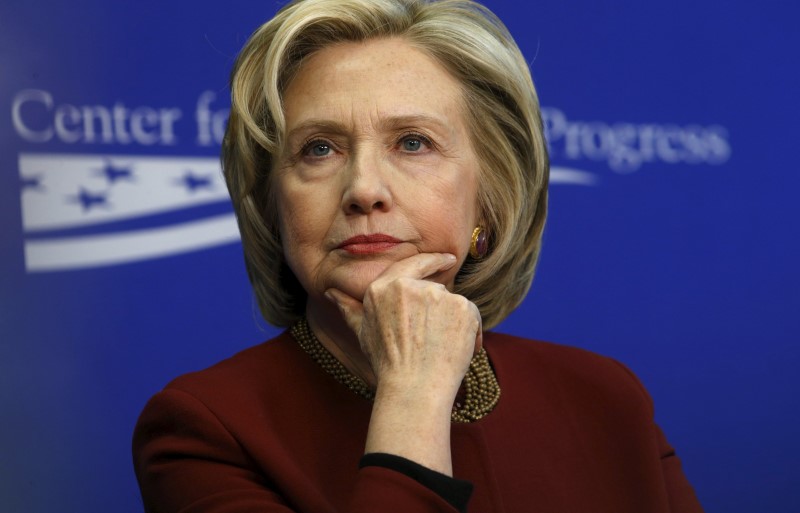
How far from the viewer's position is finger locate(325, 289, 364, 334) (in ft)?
5.28

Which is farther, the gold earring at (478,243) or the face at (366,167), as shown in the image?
the gold earring at (478,243)

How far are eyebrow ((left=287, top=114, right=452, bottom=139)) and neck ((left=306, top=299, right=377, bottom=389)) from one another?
0.26 metres

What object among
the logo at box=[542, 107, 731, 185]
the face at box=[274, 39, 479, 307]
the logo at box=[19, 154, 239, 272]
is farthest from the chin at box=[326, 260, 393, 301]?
the logo at box=[542, 107, 731, 185]

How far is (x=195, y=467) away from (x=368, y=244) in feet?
1.30

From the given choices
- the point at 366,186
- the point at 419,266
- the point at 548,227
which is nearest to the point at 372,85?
the point at 366,186

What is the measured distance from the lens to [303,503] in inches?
58.7

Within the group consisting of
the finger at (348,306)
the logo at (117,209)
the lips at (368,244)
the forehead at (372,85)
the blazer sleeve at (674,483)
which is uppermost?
the logo at (117,209)

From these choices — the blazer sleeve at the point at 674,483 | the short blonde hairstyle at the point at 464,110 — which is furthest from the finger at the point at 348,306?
the blazer sleeve at the point at 674,483

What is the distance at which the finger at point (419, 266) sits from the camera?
1584 millimetres

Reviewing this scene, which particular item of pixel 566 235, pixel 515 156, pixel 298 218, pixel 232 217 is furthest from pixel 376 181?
pixel 566 235

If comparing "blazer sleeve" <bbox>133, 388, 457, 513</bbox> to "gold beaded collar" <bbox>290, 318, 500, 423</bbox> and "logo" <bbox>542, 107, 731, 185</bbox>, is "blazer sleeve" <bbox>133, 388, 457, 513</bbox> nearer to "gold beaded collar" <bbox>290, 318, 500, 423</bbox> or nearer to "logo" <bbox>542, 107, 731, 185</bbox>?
"gold beaded collar" <bbox>290, 318, 500, 423</bbox>

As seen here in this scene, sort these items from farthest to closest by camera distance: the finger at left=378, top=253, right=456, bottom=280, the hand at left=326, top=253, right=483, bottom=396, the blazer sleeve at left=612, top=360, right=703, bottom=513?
the blazer sleeve at left=612, top=360, right=703, bottom=513 → the finger at left=378, top=253, right=456, bottom=280 → the hand at left=326, top=253, right=483, bottom=396

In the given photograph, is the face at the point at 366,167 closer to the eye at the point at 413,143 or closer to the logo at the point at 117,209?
the eye at the point at 413,143

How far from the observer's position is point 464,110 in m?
1.75
